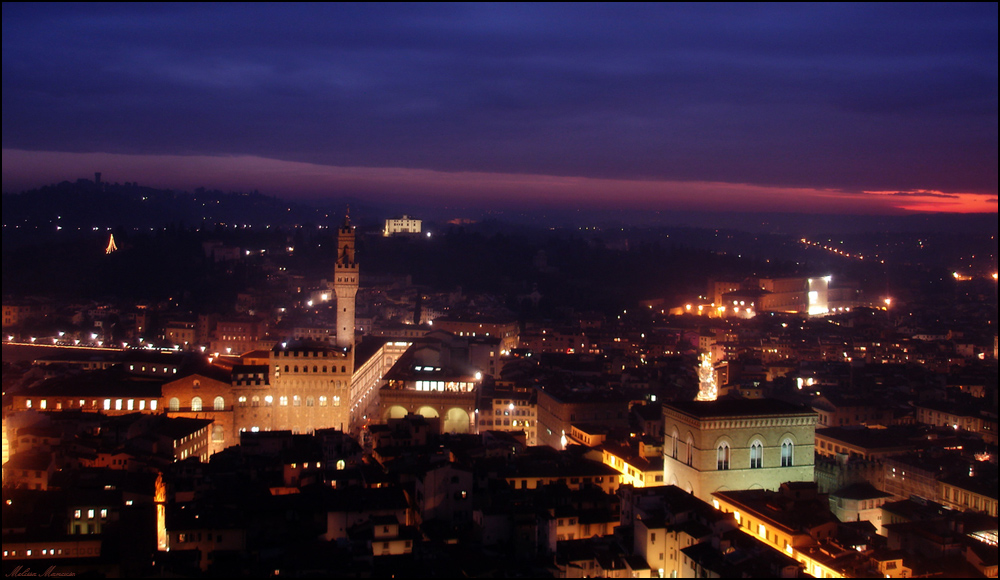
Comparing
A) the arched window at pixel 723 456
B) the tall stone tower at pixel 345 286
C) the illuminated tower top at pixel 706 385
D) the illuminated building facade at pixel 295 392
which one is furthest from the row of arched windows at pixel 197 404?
the arched window at pixel 723 456

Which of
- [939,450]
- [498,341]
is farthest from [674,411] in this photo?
[498,341]

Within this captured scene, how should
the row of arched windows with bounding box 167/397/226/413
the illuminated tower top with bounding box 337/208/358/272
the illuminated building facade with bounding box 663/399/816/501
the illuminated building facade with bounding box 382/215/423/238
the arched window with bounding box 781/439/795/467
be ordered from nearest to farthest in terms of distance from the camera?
the illuminated building facade with bounding box 663/399/816/501 < the arched window with bounding box 781/439/795/467 < the row of arched windows with bounding box 167/397/226/413 < the illuminated tower top with bounding box 337/208/358/272 < the illuminated building facade with bounding box 382/215/423/238

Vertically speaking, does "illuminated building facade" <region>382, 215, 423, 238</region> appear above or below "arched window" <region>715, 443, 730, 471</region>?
above

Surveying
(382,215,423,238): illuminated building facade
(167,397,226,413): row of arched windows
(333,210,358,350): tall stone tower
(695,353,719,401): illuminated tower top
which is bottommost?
(167,397,226,413): row of arched windows

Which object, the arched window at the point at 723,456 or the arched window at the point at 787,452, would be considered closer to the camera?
the arched window at the point at 723,456

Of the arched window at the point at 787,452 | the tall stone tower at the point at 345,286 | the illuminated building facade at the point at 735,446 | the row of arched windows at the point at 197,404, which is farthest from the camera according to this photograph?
the tall stone tower at the point at 345,286

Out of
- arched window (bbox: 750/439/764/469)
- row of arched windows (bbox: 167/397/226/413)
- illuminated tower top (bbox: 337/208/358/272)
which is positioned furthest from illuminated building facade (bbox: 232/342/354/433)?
arched window (bbox: 750/439/764/469)

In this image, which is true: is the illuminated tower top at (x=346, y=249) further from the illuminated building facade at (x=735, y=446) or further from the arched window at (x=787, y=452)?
the arched window at (x=787, y=452)

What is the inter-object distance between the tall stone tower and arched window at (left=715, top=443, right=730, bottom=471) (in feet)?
28.6

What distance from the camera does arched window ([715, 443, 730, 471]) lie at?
12.9 meters

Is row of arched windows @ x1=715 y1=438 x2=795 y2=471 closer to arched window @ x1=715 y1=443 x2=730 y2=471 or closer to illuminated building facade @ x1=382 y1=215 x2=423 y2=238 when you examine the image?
arched window @ x1=715 y1=443 x2=730 y2=471

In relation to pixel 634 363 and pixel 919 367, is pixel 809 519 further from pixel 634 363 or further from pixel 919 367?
pixel 919 367

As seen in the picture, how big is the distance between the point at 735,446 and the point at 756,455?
0.46m

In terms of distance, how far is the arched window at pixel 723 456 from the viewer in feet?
42.3
